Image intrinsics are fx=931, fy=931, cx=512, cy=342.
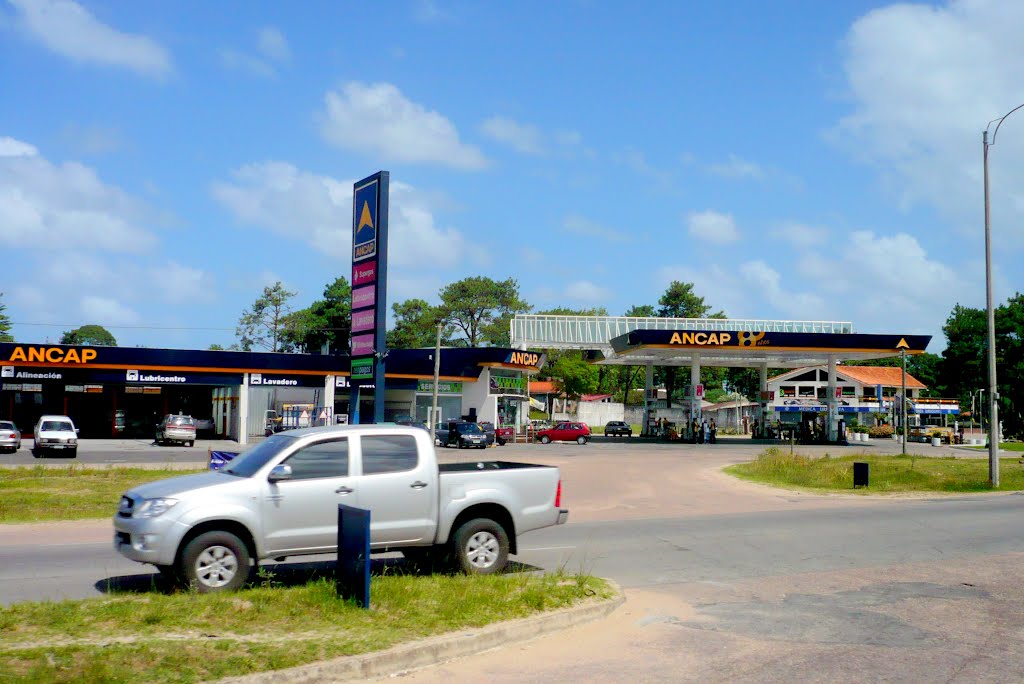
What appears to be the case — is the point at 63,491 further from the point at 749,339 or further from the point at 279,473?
the point at 749,339

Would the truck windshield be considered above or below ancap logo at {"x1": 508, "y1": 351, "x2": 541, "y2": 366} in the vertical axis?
below

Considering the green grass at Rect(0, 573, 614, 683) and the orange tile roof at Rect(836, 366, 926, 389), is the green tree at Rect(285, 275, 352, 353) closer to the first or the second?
the orange tile roof at Rect(836, 366, 926, 389)

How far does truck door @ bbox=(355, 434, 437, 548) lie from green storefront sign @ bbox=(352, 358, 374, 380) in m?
14.4

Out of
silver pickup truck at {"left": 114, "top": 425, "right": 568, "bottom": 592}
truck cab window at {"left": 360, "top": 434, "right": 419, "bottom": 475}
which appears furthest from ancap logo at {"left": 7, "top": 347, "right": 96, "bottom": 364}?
truck cab window at {"left": 360, "top": 434, "right": 419, "bottom": 475}

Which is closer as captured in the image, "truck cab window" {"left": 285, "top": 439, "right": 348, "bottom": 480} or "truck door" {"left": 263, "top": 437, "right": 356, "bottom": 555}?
"truck door" {"left": 263, "top": 437, "right": 356, "bottom": 555}

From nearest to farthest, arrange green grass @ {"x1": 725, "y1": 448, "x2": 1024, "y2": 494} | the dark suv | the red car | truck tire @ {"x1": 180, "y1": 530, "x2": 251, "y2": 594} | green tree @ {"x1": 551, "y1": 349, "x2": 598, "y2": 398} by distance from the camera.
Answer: truck tire @ {"x1": 180, "y1": 530, "x2": 251, "y2": 594}, green grass @ {"x1": 725, "y1": 448, "x2": 1024, "y2": 494}, the red car, the dark suv, green tree @ {"x1": 551, "y1": 349, "x2": 598, "y2": 398}

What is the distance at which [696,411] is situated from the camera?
209 feet

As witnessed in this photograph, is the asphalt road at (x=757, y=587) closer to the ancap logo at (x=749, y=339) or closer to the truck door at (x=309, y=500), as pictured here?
the truck door at (x=309, y=500)

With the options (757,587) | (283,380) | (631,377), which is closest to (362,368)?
(757,587)

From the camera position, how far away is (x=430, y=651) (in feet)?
25.2

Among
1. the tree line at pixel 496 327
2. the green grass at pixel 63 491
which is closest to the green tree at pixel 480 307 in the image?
the tree line at pixel 496 327

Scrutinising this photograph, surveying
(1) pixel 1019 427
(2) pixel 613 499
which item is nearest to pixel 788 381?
(1) pixel 1019 427

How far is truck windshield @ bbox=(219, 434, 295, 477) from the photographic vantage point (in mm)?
10285

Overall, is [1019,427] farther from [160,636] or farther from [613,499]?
[160,636]
